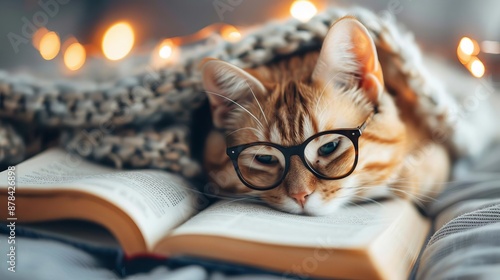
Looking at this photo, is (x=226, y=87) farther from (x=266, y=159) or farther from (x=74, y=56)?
(x=74, y=56)

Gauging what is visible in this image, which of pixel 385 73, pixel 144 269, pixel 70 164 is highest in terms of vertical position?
pixel 385 73

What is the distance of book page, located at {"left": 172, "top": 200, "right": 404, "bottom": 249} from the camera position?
2.49 ft

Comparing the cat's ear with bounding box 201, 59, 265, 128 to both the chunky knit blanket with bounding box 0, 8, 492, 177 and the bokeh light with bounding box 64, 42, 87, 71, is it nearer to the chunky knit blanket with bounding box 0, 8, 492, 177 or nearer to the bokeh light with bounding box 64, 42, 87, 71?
the chunky knit blanket with bounding box 0, 8, 492, 177

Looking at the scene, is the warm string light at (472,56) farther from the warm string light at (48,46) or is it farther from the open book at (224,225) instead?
the warm string light at (48,46)

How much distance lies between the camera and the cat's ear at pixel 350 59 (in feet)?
2.99

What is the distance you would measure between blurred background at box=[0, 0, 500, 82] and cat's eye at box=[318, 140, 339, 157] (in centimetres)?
56

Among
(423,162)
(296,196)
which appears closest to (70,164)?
(296,196)

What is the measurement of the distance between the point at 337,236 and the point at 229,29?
1.05 metres

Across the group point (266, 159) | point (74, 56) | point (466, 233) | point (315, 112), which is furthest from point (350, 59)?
point (74, 56)

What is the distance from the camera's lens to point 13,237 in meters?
0.84

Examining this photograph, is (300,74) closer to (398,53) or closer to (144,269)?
(398,53)

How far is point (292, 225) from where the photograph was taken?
0.84 meters

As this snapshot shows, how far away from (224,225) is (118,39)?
4.27 feet

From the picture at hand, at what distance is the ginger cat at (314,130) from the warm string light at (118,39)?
2.99ft
